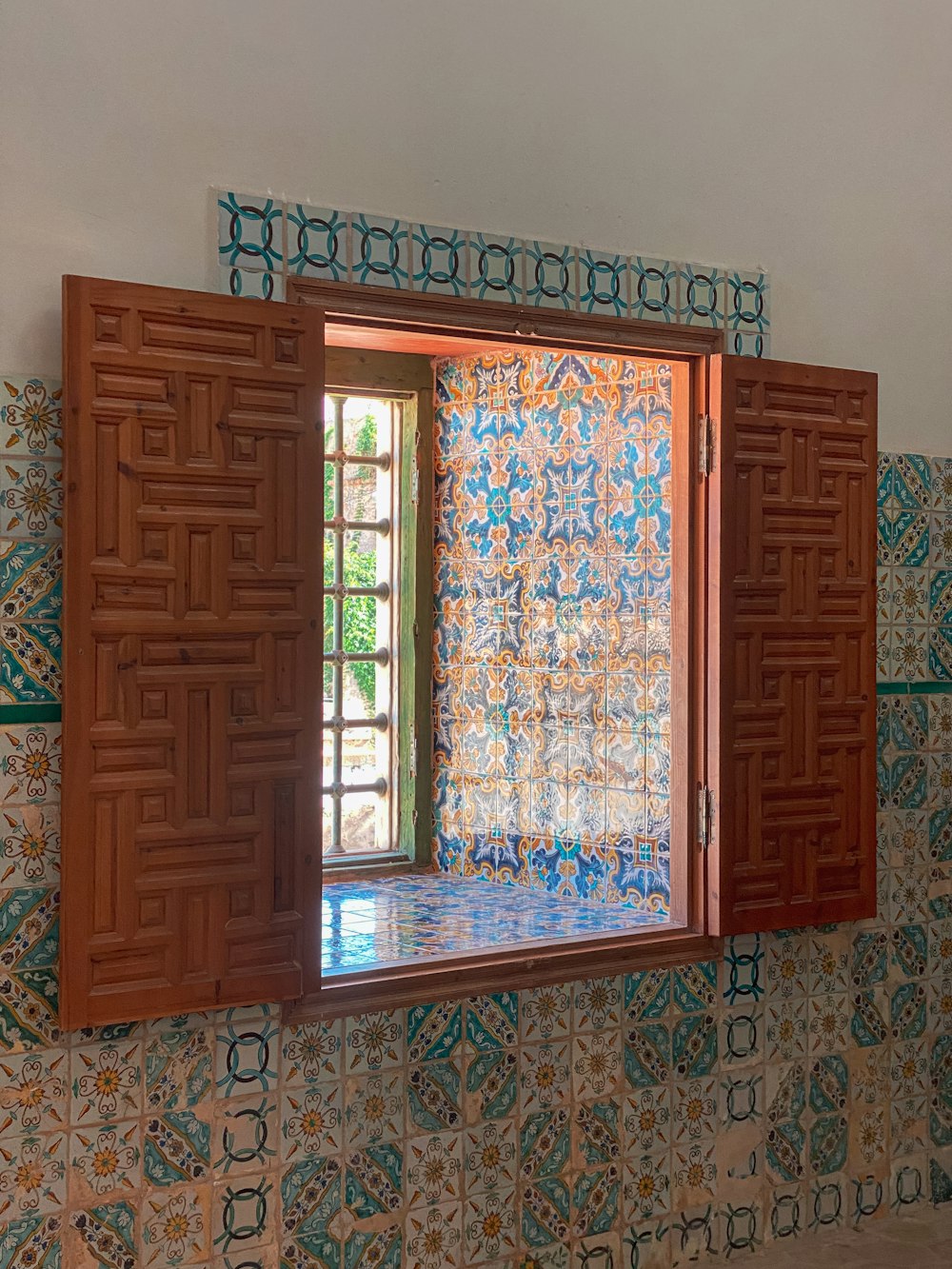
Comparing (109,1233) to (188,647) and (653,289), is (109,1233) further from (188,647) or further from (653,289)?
(653,289)

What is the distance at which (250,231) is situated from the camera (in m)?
2.74

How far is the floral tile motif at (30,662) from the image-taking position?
8.23 ft

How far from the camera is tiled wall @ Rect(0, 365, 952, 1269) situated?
254 centimetres

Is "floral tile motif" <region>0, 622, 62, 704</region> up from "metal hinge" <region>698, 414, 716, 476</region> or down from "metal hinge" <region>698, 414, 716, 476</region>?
down

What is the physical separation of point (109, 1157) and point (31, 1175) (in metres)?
0.14

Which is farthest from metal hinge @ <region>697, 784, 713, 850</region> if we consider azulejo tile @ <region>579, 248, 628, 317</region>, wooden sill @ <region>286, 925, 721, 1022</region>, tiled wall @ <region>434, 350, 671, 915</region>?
azulejo tile @ <region>579, 248, 628, 317</region>

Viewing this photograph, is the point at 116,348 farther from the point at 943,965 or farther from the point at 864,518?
the point at 943,965

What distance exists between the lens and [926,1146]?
381cm

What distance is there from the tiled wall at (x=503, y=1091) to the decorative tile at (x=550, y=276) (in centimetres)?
110

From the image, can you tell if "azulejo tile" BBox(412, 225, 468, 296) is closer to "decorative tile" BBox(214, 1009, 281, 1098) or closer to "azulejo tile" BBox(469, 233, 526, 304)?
"azulejo tile" BBox(469, 233, 526, 304)

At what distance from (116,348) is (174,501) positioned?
11.5 inches

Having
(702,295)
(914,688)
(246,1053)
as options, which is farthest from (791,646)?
(246,1053)

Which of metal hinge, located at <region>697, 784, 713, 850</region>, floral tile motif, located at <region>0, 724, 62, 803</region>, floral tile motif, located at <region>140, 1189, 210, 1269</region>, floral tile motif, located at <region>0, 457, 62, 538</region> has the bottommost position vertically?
floral tile motif, located at <region>140, 1189, 210, 1269</region>

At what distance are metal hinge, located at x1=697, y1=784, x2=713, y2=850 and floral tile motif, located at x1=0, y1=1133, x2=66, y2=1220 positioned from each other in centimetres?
155
